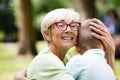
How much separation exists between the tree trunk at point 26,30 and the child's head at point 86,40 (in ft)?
40.9

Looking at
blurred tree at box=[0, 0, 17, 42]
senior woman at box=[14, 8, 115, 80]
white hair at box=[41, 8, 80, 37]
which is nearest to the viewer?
senior woman at box=[14, 8, 115, 80]

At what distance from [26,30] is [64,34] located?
503 inches

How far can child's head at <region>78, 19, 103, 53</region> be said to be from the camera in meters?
3.52

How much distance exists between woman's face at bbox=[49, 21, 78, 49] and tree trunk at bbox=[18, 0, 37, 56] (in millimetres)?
12451

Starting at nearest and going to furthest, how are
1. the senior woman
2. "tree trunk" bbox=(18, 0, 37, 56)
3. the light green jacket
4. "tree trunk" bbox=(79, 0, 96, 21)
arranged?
the light green jacket, the senior woman, "tree trunk" bbox=(18, 0, 37, 56), "tree trunk" bbox=(79, 0, 96, 21)

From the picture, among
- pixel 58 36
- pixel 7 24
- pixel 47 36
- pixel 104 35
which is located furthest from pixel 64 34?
pixel 7 24

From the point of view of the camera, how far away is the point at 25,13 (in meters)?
16.1

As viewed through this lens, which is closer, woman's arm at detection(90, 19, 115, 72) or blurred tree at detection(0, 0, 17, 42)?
woman's arm at detection(90, 19, 115, 72)

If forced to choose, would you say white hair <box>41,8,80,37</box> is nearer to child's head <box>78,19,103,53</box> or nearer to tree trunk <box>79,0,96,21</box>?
child's head <box>78,19,103,53</box>

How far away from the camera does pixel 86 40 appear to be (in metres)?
3.53

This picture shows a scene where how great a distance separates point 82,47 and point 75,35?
0.11 meters

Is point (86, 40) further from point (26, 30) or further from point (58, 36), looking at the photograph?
point (26, 30)

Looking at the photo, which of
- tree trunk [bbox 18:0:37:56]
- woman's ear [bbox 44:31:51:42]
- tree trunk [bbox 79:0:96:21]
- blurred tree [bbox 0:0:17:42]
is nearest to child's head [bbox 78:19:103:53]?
woman's ear [bbox 44:31:51:42]

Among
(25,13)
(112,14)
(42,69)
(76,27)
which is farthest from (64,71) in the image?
(112,14)
